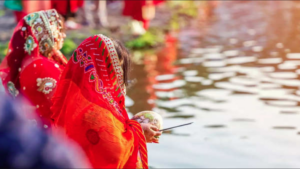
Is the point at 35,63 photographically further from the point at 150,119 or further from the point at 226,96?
the point at 226,96

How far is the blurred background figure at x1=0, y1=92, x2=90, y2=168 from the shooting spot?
48.9 inches

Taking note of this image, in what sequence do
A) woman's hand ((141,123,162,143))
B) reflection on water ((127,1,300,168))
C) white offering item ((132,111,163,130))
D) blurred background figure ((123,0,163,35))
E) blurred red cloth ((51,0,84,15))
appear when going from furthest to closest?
1. blurred background figure ((123,0,163,35))
2. blurred red cloth ((51,0,84,15))
3. reflection on water ((127,1,300,168))
4. white offering item ((132,111,163,130))
5. woman's hand ((141,123,162,143))

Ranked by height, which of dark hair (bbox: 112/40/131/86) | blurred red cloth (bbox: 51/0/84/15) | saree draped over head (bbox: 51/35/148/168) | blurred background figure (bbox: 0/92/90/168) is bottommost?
blurred red cloth (bbox: 51/0/84/15)

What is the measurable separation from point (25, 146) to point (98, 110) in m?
1.55

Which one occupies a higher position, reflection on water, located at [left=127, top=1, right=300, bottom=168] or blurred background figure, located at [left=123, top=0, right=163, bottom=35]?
blurred background figure, located at [left=123, top=0, right=163, bottom=35]

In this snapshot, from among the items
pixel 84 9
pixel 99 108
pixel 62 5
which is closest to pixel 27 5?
pixel 62 5

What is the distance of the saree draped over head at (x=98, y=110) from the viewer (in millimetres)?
2746

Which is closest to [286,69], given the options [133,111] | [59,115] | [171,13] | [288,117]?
[288,117]

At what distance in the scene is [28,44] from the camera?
3744mm

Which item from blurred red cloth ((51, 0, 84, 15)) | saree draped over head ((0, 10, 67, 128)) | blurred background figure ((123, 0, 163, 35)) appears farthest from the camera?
blurred background figure ((123, 0, 163, 35))

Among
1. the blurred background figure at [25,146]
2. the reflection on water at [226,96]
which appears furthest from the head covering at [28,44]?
the blurred background figure at [25,146]

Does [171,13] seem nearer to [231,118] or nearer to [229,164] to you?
[231,118]

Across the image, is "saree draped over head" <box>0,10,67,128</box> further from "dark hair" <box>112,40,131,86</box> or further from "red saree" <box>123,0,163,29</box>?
"red saree" <box>123,0,163,29</box>

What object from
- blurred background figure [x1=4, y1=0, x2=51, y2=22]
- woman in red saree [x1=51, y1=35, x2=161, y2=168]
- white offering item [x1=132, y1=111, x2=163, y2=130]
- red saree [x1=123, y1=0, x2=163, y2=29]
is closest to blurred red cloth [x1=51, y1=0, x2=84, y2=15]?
blurred background figure [x1=4, y1=0, x2=51, y2=22]
